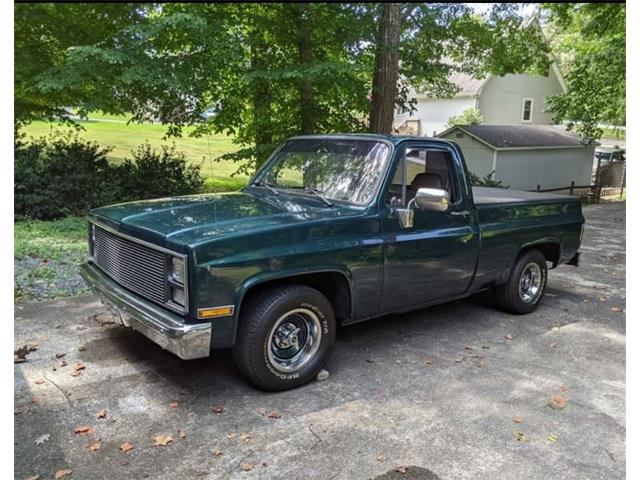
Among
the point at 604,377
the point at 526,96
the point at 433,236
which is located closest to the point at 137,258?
the point at 433,236

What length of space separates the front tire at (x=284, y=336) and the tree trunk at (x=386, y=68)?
6978 mm

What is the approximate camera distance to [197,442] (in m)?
3.38

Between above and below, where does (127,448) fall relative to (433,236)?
below

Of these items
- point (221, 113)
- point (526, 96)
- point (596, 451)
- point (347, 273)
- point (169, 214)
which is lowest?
point (596, 451)

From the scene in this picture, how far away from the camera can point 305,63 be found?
392 inches

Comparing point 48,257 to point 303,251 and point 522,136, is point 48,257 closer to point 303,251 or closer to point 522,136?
point 303,251

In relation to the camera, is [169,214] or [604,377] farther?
[604,377]

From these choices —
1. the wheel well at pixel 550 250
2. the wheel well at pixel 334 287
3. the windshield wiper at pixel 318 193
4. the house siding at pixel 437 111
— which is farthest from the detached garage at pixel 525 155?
the wheel well at pixel 334 287

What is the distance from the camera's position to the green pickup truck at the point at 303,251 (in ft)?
11.9

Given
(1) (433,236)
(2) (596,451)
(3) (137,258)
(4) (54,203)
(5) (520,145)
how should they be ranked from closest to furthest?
1. (2) (596,451)
2. (3) (137,258)
3. (1) (433,236)
4. (4) (54,203)
5. (5) (520,145)

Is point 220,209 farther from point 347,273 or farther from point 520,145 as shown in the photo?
point 520,145

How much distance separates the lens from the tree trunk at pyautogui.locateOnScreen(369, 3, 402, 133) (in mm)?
9945

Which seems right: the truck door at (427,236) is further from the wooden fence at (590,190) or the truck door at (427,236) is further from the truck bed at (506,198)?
the wooden fence at (590,190)

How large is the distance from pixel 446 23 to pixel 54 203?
952 cm
